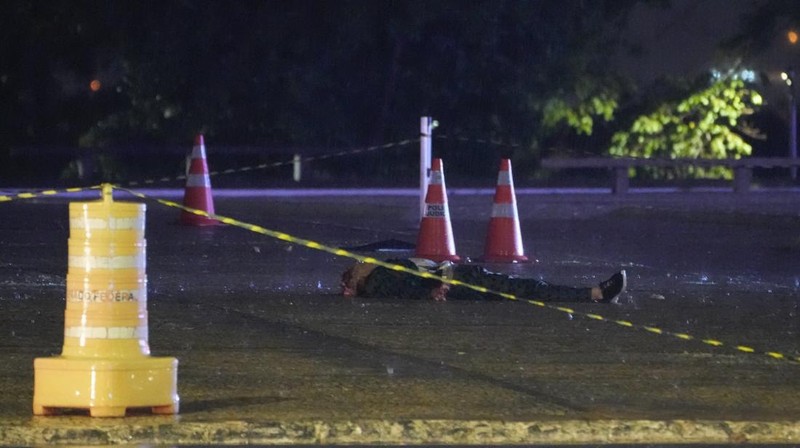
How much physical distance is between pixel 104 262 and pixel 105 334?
30cm

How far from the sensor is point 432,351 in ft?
28.2

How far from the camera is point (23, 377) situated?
25.1 ft

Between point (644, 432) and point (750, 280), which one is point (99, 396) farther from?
point (750, 280)

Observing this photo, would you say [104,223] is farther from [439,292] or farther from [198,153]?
[198,153]

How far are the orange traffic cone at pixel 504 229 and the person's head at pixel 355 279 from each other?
296 centimetres

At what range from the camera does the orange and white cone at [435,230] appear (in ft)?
43.8

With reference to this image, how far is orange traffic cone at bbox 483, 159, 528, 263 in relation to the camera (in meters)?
13.7

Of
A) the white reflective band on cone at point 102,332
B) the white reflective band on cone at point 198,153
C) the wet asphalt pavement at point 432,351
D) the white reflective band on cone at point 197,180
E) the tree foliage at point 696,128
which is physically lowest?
the wet asphalt pavement at point 432,351

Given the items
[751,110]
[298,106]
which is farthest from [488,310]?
[751,110]

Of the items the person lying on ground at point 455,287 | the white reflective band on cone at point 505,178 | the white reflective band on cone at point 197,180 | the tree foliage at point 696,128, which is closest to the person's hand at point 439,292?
the person lying on ground at point 455,287

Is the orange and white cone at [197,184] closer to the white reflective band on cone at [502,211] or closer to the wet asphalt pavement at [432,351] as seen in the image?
the wet asphalt pavement at [432,351]

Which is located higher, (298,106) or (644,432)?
(298,106)

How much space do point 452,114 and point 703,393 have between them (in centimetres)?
3422

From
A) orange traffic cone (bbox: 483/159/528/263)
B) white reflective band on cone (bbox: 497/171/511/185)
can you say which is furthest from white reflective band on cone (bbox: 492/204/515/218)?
white reflective band on cone (bbox: 497/171/511/185)
